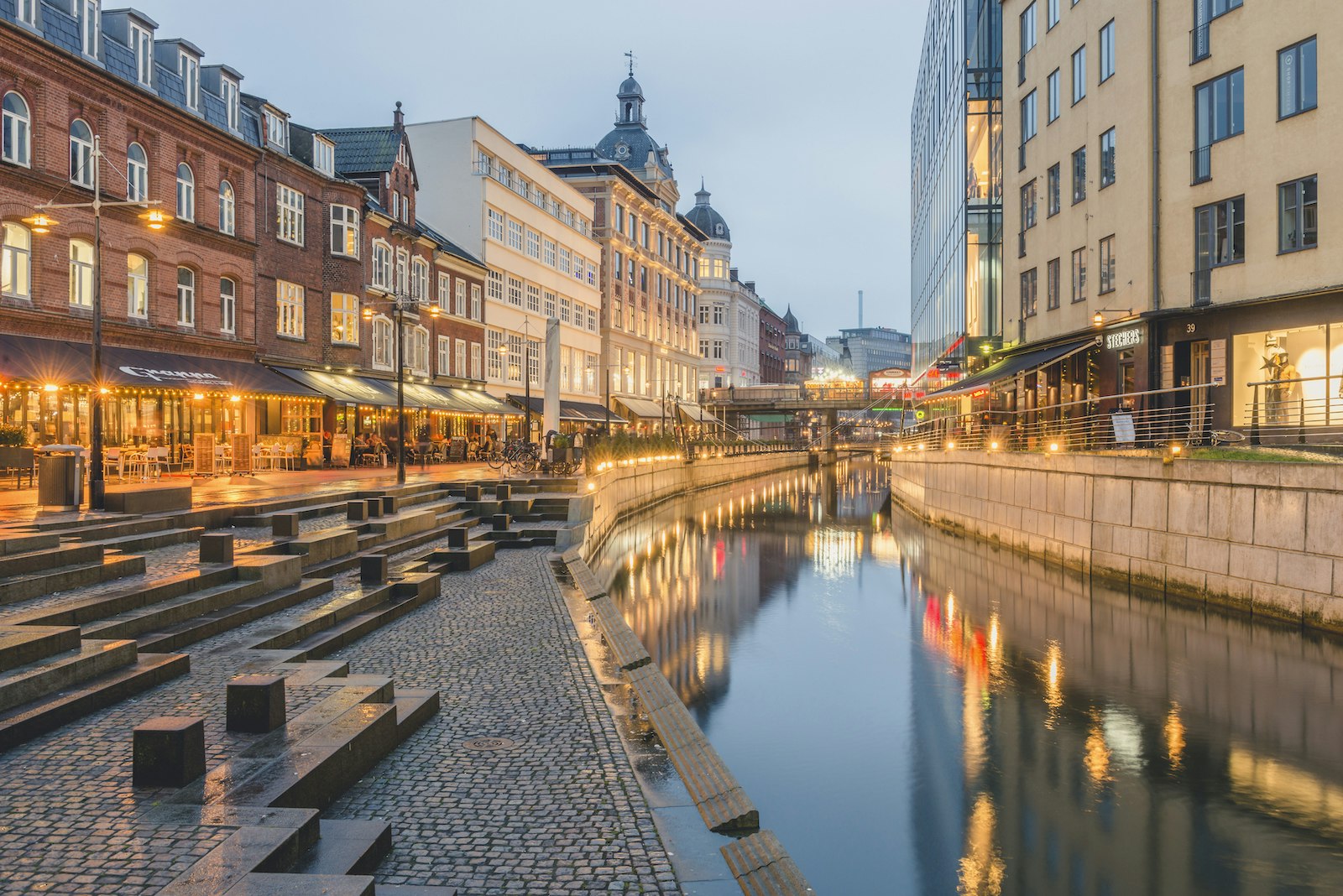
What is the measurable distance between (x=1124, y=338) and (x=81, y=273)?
27530 mm

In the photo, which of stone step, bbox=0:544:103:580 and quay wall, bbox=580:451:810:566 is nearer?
stone step, bbox=0:544:103:580

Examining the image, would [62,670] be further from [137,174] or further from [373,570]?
[137,174]

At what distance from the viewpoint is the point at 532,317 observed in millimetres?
59094

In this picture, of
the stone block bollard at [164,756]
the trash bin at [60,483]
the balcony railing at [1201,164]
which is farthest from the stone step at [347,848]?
the balcony railing at [1201,164]

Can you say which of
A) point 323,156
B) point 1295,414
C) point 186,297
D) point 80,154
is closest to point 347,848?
point 1295,414

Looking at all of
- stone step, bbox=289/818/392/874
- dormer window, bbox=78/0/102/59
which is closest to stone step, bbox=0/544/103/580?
stone step, bbox=289/818/392/874

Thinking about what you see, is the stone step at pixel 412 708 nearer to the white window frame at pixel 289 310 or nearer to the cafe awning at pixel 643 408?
the white window frame at pixel 289 310

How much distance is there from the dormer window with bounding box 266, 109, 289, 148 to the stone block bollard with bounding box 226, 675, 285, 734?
32568 mm

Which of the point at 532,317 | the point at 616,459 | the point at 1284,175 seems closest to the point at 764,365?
the point at 532,317

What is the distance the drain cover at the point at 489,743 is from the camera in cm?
700

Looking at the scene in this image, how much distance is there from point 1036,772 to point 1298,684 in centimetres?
491

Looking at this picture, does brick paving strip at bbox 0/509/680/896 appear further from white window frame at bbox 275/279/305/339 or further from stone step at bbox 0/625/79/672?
white window frame at bbox 275/279/305/339

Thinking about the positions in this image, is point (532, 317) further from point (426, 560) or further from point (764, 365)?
point (764, 365)

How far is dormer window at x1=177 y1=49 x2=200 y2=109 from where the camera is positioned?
30188mm
